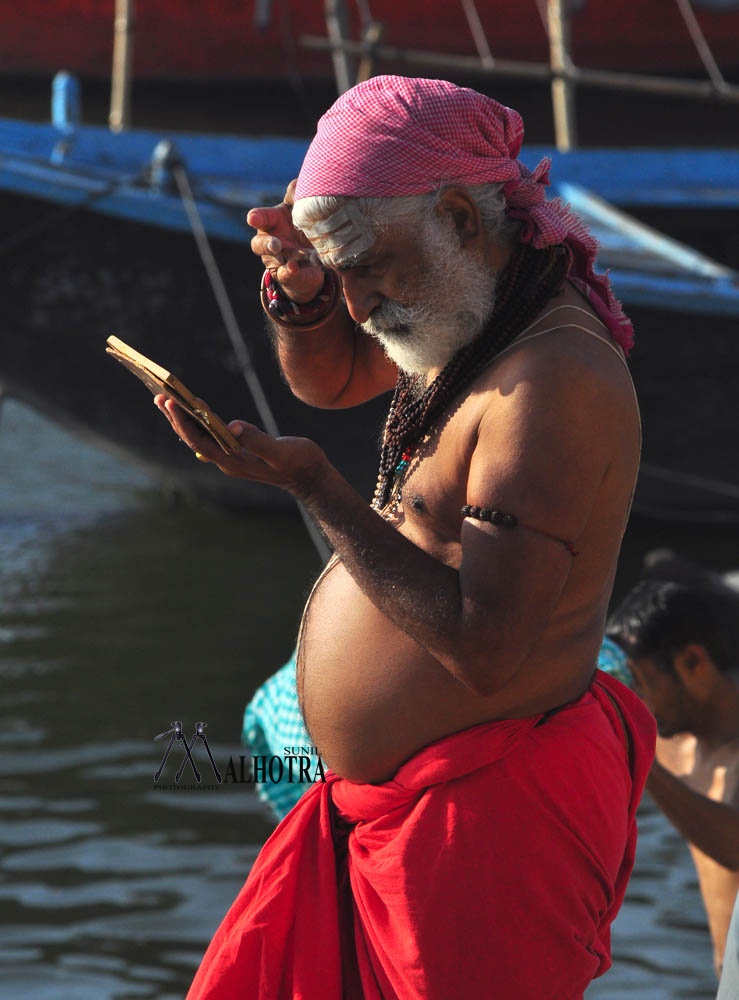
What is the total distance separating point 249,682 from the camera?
19.7 ft

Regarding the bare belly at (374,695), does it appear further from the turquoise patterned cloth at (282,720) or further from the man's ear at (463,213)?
the turquoise patterned cloth at (282,720)

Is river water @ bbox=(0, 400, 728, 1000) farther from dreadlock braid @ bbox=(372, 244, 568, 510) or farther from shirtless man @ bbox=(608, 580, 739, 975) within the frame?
dreadlock braid @ bbox=(372, 244, 568, 510)

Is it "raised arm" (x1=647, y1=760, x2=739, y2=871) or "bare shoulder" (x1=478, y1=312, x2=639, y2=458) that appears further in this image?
"raised arm" (x1=647, y1=760, x2=739, y2=871)

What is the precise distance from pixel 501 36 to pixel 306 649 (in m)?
15.1

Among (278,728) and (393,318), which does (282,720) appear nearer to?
(278,728)

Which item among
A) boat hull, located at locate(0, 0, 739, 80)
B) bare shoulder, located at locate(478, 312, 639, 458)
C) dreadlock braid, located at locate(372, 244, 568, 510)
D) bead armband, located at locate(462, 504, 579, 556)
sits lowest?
bead armband, located at locate(462, 504, 579, 556)

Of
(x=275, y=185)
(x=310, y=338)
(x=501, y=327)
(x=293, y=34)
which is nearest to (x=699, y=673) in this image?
(x=310, y=338)

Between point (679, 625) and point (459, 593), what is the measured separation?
1527mm

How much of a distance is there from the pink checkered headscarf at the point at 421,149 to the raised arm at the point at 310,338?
0.27 meters

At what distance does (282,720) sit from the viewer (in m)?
3.24

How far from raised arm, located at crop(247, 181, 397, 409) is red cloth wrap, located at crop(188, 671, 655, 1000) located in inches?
27.9

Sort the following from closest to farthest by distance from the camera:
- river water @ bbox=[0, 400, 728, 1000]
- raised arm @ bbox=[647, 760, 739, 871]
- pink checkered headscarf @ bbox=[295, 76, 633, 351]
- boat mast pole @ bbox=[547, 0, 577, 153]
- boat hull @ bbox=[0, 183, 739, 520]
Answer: pink checkered headscarf @ bbox=[295, 76, 633, 351] < raised arm @ bbox=[647, 760, 739, 871] < river water @ bbox=[0, 400, 728, 1000] < boat hull @ bbox=[0, 183, 739, 520] < boat mast pole @ bbox=[547, 0, 577, 153]

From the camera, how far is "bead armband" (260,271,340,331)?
2.43m

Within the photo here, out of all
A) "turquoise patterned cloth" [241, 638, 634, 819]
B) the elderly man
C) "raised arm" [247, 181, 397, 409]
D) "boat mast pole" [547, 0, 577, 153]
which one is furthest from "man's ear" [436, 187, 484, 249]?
"boat mast pole" [547, 0, 577, 153]
